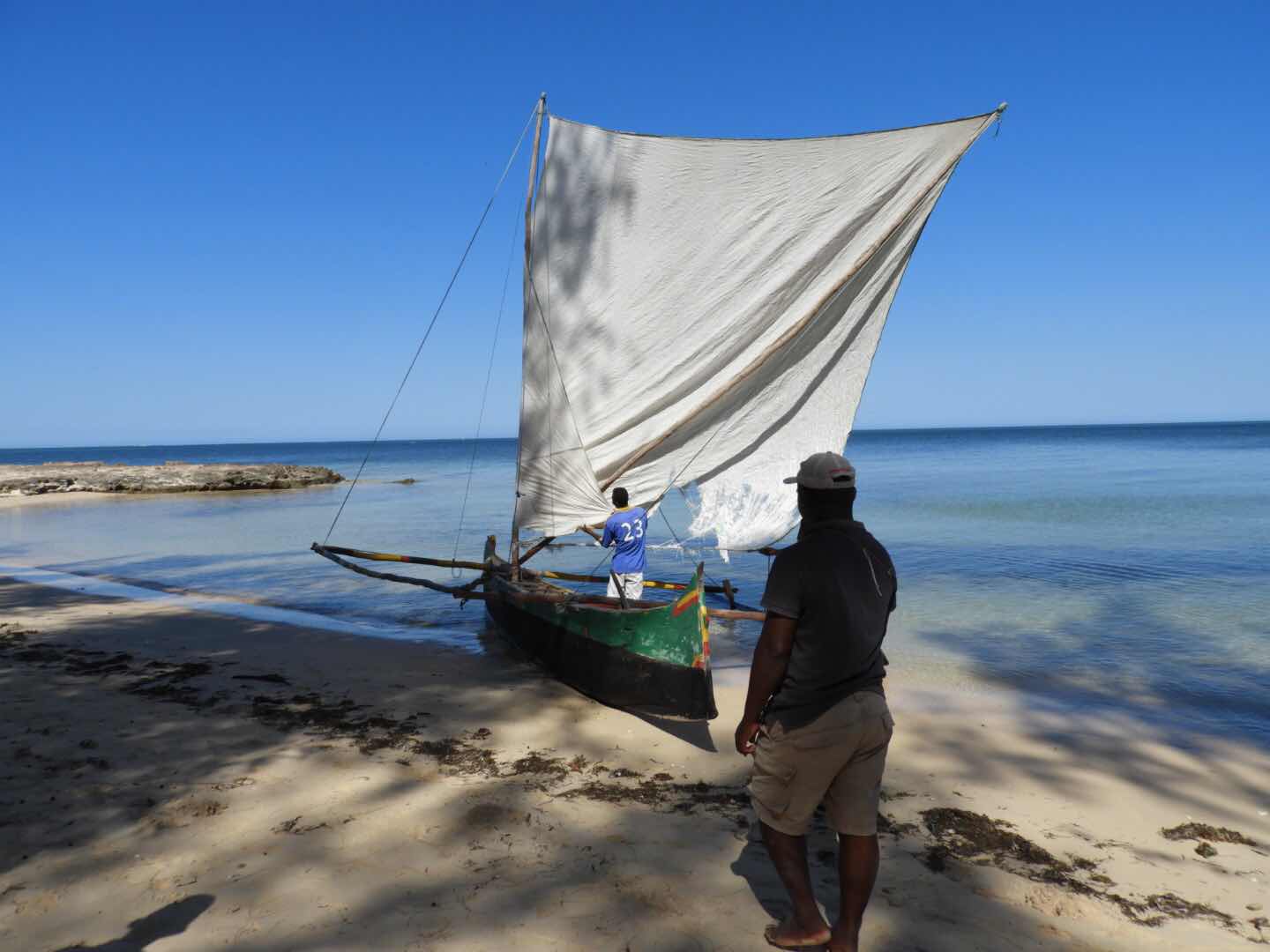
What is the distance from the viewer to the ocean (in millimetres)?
8938

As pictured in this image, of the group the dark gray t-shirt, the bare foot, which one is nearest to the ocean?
the bare foot

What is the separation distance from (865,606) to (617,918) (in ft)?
6.21

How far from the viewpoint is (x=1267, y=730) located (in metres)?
7.10

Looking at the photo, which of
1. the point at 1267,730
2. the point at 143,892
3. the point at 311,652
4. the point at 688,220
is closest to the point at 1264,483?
the point at 1267,730

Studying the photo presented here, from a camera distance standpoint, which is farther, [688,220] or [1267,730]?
[688,220]

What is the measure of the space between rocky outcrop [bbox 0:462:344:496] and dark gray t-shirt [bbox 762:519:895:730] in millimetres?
42137

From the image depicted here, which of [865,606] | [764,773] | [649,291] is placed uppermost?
[649,291]

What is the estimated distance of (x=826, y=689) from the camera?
2.88 metres

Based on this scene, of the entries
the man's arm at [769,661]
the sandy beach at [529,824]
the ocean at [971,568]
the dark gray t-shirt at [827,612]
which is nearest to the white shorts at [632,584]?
the ocean at [971,568]

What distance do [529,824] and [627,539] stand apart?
13.4 feet

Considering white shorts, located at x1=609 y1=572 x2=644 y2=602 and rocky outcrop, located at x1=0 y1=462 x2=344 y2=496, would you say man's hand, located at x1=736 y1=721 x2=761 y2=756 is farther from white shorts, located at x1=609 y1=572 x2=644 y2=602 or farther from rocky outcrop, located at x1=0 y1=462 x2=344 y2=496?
rocky outcrop, located at x1=0 y1=462 x2=344 y2=496

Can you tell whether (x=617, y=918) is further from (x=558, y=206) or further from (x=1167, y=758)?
(x=558, y=206)

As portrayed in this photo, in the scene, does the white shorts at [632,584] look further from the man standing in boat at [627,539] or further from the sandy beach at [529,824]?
the sandy beach at [529,824]

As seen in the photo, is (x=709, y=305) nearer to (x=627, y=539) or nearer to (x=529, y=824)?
(x=627, y=539)
